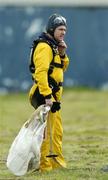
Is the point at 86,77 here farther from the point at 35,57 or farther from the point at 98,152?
the point at 35,57

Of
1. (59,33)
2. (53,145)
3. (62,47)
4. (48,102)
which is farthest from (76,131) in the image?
(48,102)

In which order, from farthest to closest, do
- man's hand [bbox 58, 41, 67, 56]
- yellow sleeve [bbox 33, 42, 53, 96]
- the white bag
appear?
man's hand [bbox 58, 41, 67, 56] → yellow sleeve [bbox 33, 42, 53, 96] → the white bag

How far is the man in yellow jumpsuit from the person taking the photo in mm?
10258

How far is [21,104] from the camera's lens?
2225 cm

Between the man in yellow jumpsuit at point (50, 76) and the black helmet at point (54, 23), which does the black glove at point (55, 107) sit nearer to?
the man in yellow jumpsuit at point (50, 76)

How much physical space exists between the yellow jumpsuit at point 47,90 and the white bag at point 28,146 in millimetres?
218

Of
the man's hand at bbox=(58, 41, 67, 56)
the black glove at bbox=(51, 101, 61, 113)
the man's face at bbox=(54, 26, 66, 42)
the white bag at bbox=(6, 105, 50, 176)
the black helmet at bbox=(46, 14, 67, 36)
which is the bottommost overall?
the white bag at bbox=(6, 105, 50, 176)

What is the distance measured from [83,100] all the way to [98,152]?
10.3 m

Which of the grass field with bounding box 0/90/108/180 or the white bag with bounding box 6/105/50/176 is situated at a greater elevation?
the grass field with bounding box 0/90/108/180

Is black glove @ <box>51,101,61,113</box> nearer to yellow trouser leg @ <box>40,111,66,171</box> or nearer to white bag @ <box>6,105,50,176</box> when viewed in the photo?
yellow trouser leg @ <box>40,111,66,171</box>

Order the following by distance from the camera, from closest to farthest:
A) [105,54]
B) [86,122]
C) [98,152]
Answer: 1. [98,152]
2. [86,122]
3. [105,54]

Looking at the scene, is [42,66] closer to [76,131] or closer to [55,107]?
[55,107]

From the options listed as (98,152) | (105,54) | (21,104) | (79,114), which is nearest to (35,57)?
(98,152)

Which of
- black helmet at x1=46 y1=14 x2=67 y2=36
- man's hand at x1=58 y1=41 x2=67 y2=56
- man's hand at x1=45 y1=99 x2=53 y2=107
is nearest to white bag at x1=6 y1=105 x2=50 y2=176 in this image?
man's hand at x1=45 y1=99 x2=53 y2=107
